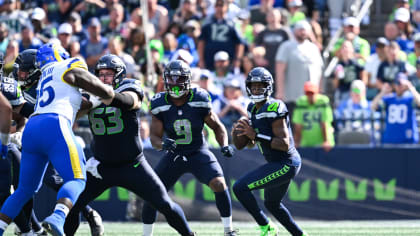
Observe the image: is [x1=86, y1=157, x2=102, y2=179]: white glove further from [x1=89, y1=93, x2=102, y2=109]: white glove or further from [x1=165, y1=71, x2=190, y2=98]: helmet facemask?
[x1=165, y1=71, x2=190, y2=98]: helmet facemask

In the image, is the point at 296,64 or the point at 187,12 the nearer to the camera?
the point at 296,64

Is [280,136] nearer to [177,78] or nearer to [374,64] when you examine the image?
[177,78]

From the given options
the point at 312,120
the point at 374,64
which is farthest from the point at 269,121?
the point at 374,64

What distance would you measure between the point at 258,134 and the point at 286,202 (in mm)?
4139

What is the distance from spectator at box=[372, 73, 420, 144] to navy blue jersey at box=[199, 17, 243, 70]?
2879mm

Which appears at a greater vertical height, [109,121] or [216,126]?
[109,121]

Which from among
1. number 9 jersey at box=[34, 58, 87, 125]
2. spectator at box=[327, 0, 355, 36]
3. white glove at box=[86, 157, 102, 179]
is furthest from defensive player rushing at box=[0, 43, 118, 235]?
spectator at box=[327, 0, 355, 36]

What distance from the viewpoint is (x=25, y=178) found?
715 centimetres

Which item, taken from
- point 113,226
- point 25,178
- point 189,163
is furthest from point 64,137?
point 113,226

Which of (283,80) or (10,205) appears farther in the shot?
(283,80)

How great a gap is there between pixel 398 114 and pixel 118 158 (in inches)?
246

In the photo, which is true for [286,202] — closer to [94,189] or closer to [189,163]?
[189,163]

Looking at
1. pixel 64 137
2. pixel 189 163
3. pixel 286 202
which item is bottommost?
pixel 286 202

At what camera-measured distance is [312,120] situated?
508 inches
